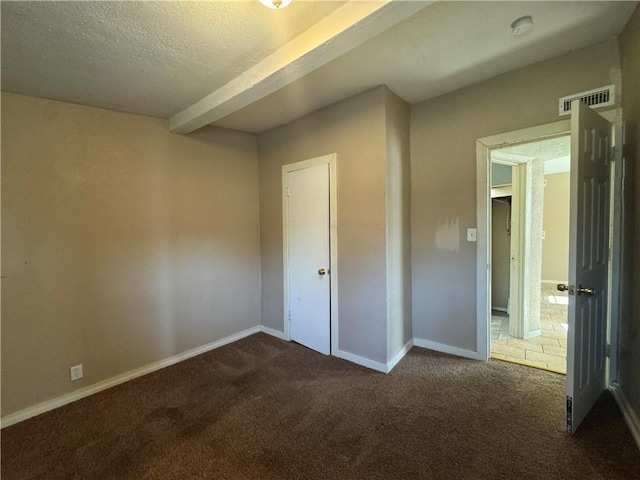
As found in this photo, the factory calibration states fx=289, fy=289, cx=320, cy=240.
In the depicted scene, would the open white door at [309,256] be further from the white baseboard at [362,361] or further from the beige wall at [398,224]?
the beige wall at [398,224]

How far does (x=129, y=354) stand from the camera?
265 centimetres

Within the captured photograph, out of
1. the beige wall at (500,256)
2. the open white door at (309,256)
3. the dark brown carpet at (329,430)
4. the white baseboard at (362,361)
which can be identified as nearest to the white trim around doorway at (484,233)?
the dark brown carpet at (329,430)

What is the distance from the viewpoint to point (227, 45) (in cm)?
179

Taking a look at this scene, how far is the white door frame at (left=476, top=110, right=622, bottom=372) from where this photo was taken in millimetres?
2049

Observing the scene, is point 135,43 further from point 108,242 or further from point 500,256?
point 500,256

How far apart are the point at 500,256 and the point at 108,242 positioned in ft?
16.3

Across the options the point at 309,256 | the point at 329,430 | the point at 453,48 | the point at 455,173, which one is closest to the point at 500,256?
the point at 455,173

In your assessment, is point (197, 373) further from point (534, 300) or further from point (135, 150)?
point (534, 300)

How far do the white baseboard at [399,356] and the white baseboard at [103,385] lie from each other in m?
1.82

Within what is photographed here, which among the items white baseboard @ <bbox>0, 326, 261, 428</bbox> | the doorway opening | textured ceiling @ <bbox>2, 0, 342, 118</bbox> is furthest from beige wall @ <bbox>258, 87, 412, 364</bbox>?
white baseboard @ <bbox>0, 326, 261, 428</bbox>

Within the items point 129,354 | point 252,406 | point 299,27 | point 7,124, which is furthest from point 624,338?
point 7,124

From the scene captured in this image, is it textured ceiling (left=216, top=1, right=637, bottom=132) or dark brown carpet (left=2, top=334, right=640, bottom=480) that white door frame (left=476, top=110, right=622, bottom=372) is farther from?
textured ceiling (left=216, top=1, right=637, bottom=132)

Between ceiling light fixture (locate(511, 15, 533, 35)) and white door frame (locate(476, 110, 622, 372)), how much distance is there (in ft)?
2.61

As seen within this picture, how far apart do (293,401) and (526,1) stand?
9.70ft
